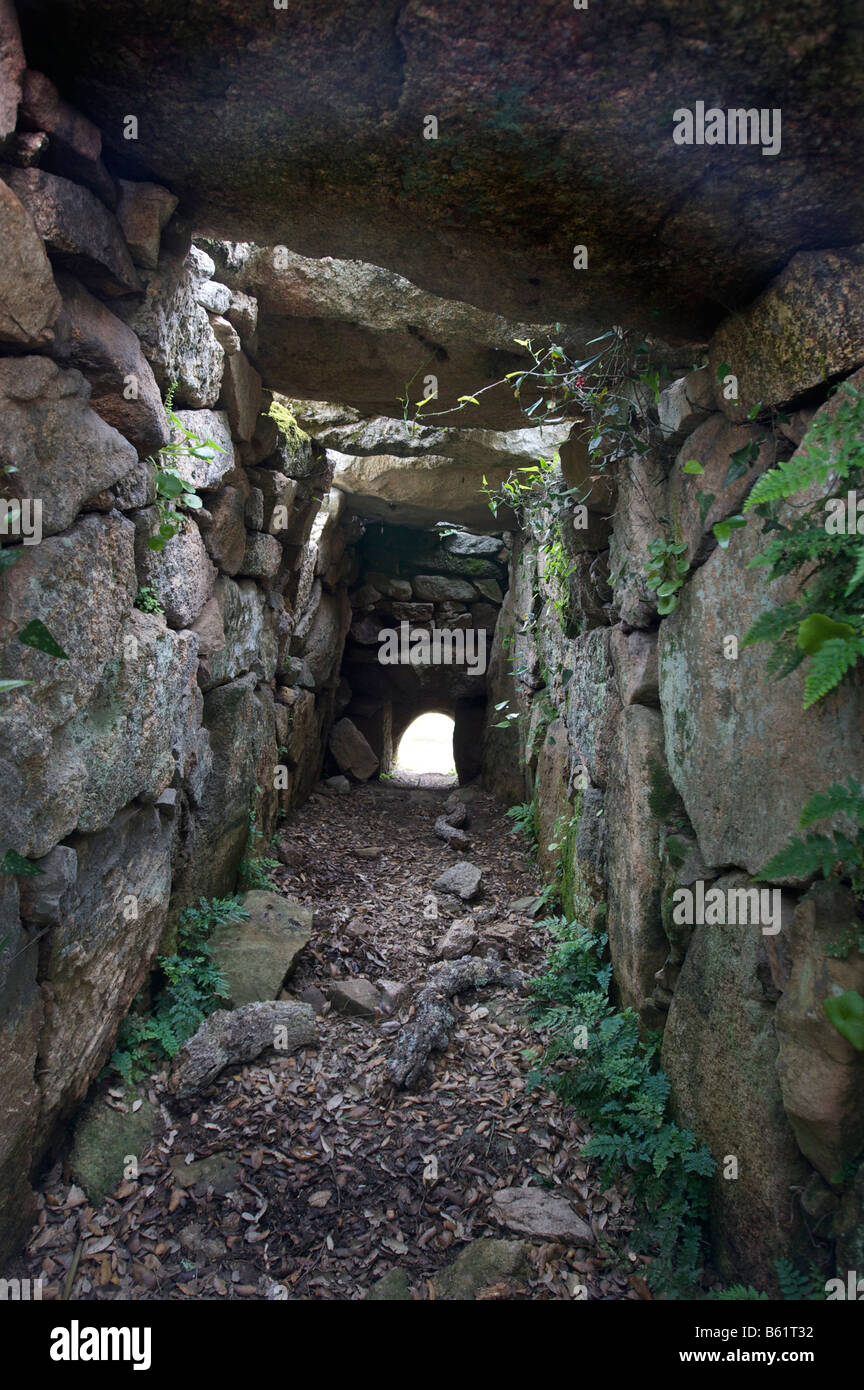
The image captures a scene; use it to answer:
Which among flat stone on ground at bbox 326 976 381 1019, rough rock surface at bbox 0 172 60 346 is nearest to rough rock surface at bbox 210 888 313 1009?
flat stone on ground at bbox 326 976 381 1019

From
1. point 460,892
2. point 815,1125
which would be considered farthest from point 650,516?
point 460,892

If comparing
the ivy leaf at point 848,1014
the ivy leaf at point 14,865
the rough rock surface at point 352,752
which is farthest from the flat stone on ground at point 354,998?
the rough rock surface at point 352,752

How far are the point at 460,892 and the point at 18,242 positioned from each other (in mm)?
4878

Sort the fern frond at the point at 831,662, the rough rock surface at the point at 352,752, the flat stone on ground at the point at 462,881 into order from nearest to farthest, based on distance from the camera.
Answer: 1. the fern frond at the point at 831,662
2. the flat stone on ground at the point at 462,881
3. the rough rock surface at the point at 352,752

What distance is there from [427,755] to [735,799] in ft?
50.8

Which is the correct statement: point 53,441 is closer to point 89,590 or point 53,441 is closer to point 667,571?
point 89,590

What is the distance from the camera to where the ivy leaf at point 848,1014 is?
6.03 ft

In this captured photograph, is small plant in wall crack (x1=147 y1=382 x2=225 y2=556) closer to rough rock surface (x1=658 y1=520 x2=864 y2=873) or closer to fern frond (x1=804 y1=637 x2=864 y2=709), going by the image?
rough rock surface (x1=658 y1=520 x2=864 y2=873)

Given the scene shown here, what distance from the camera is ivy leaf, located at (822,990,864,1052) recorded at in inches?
72.3

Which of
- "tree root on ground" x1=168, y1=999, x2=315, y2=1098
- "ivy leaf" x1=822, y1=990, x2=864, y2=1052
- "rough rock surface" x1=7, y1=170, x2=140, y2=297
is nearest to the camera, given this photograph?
"ivy leaf" x1=822, y1=990, x2=864, y2=1052

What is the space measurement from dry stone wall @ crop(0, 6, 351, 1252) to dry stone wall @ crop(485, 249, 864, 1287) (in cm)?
207

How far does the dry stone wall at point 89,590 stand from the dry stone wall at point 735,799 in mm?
2074

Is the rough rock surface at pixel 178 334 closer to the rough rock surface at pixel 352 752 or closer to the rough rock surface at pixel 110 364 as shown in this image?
the rough rock surface at pixel 110 364

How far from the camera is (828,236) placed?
2182 millimetres
